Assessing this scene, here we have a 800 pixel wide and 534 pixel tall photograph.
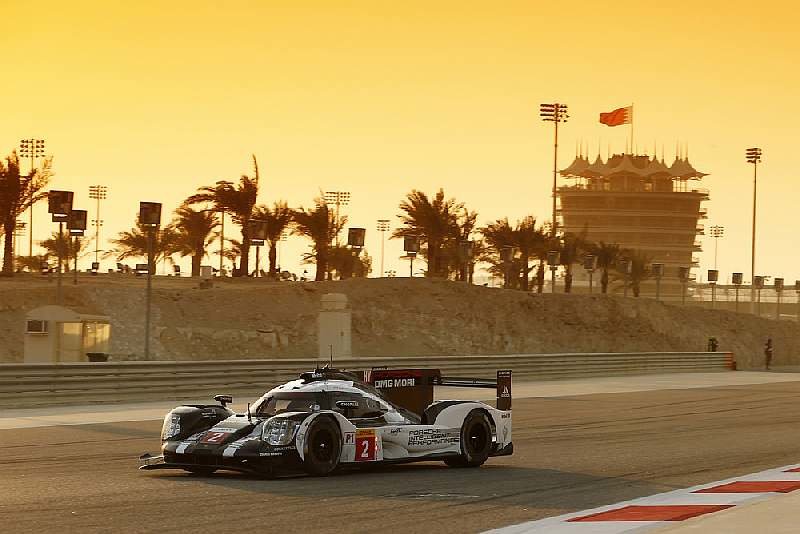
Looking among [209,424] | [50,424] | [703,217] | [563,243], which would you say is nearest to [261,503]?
[209,424]

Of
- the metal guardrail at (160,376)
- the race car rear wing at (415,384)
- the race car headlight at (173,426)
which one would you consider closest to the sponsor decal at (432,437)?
the race car rear wing at (415,384)

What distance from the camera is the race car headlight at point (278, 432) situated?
1291cm

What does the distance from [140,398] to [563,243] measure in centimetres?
7789

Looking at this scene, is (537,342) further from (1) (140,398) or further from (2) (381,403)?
(2) (381,403)

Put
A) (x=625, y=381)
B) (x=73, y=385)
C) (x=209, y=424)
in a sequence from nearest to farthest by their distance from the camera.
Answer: (x=209, y=424) < (x=73, y=385) < (x=625, y=381)

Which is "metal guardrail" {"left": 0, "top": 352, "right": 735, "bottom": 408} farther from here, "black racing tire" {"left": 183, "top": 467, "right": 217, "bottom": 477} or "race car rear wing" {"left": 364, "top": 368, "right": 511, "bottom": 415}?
"black racing tire" {"left": 183, "top": 467, "right": 217, "bottom": 477}

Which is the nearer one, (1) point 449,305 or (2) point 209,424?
(2) point 209,424

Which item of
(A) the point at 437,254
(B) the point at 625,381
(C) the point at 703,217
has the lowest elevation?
(B) the point at 625,381

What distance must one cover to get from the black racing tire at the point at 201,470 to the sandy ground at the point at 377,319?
40.5 meters

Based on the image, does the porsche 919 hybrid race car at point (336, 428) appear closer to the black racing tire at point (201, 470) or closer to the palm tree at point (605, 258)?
the black racing tire at point (201, 470)

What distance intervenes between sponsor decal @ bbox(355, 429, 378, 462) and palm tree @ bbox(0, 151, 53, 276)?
57.5 m

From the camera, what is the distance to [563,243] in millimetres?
102188

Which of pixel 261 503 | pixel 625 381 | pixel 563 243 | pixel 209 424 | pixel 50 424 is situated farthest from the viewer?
pixel 563 243

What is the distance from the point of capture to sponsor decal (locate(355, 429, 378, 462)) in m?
13.7
